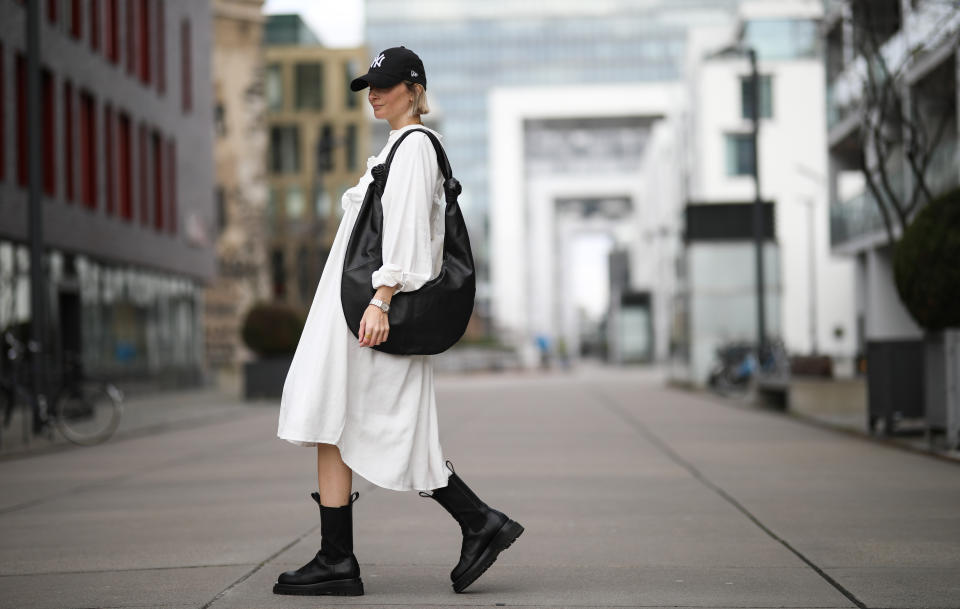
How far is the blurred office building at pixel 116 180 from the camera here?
76.2ft

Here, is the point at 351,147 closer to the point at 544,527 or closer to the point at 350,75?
the point at 350,75

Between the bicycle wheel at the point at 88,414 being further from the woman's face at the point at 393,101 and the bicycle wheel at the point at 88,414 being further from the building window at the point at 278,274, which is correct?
the building window at the point at 278,274

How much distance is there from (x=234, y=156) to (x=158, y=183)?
23.9 metres

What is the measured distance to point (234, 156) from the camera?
56688mm

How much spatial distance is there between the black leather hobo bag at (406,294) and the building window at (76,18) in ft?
76.9

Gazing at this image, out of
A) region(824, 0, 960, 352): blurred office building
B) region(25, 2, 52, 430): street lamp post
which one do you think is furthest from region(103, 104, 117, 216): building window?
region(824, 0, 960, 352): blurred office building

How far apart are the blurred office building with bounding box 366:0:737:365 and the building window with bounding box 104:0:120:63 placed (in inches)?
1175

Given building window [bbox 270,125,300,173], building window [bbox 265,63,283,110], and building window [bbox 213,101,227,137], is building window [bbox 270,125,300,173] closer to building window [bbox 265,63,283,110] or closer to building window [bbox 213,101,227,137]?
building window [bbox 265,63,283,110]

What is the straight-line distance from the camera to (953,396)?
10.9 m

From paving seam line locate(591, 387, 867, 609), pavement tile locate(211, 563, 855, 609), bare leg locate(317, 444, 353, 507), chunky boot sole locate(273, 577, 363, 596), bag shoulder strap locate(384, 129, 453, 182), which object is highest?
bag shoulder strap locate(384, 129, 453, 182)

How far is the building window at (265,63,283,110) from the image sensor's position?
69938 millimetres

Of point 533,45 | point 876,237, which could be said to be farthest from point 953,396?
point 533,45

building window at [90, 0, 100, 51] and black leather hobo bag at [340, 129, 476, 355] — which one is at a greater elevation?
building window at [90, 0, 100, 51]

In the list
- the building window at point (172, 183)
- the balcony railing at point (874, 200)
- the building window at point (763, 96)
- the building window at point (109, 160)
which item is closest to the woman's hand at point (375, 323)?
the balcony railing at point (874, 200)
